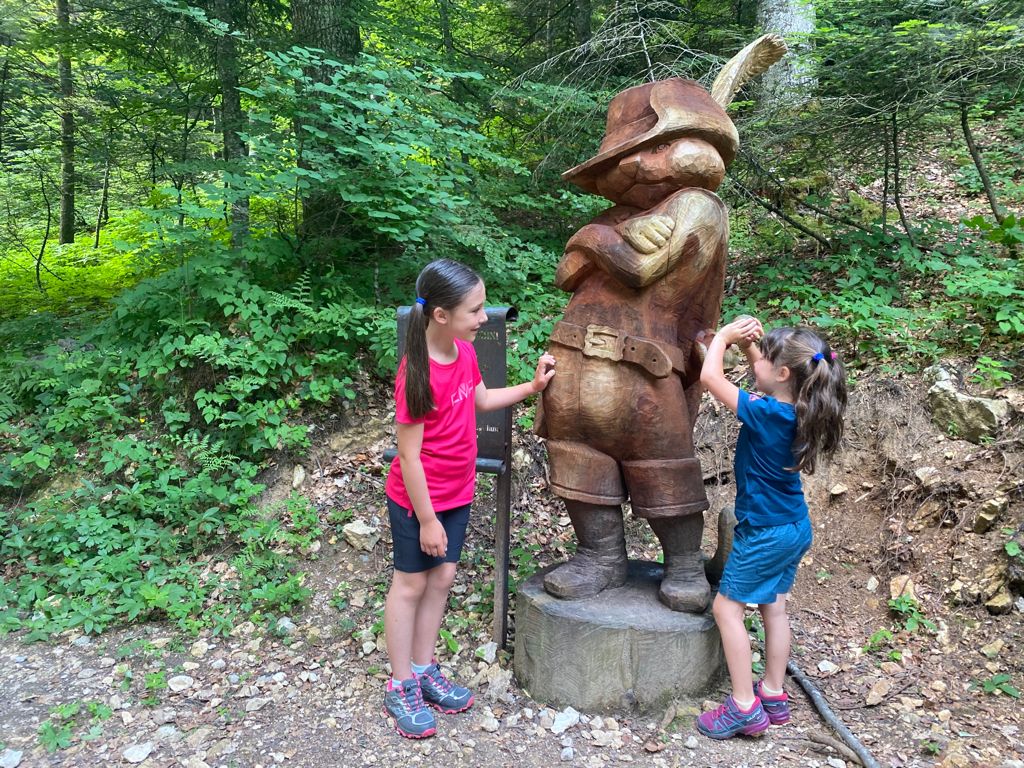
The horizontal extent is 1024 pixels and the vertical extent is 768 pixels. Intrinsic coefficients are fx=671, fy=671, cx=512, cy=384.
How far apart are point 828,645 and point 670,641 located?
114cm

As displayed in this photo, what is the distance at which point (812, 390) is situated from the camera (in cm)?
236

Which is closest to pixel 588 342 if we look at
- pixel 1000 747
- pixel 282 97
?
pixel 1000 747

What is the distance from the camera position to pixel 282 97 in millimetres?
4559

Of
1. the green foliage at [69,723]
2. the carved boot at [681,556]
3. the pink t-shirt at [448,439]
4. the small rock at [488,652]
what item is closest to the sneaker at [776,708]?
the carved boot at [681,556]

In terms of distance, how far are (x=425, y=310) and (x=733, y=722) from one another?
1.95m

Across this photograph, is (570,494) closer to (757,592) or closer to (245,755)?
(757,592)

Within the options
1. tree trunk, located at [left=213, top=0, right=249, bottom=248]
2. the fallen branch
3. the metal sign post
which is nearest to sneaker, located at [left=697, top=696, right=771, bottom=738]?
the fallen branch

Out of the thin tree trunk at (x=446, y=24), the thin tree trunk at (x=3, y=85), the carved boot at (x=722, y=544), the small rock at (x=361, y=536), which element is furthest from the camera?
the thin tree trunk at (x=446, y=24)

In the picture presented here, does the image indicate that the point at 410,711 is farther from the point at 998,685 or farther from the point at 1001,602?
the point at 1001,602

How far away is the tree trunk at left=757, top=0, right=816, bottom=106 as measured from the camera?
18.2 feet

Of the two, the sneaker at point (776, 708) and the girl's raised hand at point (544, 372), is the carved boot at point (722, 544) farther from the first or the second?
the girl's raised hand at point (544, 372)

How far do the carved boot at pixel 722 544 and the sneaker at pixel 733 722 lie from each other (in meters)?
0.53

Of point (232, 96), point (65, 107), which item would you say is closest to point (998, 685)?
point (232, 96)

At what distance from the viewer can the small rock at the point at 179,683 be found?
302cm
